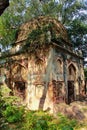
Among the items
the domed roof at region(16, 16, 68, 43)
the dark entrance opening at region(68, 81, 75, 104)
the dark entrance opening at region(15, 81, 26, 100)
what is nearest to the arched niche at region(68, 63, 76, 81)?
the dark entrance opening at region(68, 81, 75, 104)

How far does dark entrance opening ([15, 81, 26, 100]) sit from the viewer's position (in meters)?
13.3

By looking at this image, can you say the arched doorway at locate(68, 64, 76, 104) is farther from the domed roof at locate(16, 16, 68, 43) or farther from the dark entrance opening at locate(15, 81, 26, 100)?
the dark entrance opening at locate(15, 81, 26, 100)

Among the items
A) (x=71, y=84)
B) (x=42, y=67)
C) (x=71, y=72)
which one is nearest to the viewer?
(x=42, y=67)

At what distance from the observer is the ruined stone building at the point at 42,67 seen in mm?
11758

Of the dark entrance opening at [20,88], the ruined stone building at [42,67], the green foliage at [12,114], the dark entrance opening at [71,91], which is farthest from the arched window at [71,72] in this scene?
the green foliage at [12,114]

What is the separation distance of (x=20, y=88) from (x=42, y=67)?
260 cm

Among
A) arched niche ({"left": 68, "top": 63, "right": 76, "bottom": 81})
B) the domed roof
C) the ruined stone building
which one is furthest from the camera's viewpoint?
arched niche ({"left": 68, "top": 63, "right": 76, "bottom": 81})

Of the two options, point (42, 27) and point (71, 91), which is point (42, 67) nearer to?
point (42, 27)

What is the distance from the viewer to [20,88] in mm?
13555

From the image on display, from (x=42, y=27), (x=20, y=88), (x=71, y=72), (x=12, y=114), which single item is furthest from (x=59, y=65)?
(x=12, y=114)

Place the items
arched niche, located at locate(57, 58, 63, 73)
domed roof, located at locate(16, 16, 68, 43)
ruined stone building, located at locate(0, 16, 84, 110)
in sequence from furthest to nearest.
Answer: domed roof, located at locate(16, 16, 68, 43) < arched niche, located at locate(57, 58, 63, 73) < ruined stone building, located at locate(0, 16, 84, 110)

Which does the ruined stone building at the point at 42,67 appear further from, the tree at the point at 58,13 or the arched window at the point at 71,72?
the tree at the point at 58,13

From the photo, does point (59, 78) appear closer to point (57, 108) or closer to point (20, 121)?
point (57, 108)

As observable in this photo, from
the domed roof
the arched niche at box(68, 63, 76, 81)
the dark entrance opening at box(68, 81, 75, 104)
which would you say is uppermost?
the domed roof
